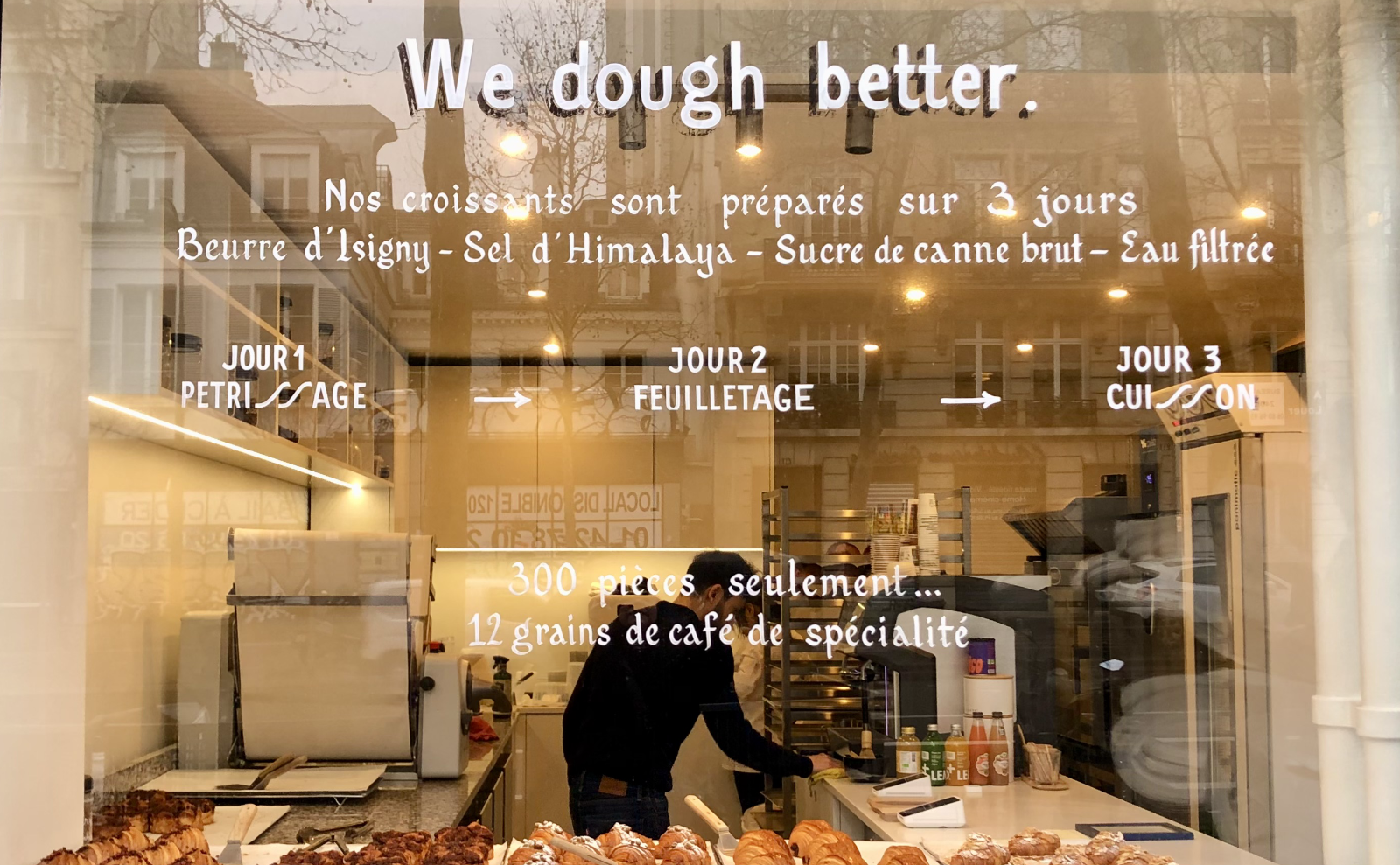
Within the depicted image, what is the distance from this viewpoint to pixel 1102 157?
2.82 meters

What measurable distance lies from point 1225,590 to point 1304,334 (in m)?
0.66

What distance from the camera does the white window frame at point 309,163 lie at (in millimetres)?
2705

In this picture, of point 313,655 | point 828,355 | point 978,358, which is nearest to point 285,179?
point 313,655

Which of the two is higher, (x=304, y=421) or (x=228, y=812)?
(x=304, y=421)

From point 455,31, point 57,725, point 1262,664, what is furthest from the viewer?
point 1262,664

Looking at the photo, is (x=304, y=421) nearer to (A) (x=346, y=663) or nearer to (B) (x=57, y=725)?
(A) (x=346, y=663)

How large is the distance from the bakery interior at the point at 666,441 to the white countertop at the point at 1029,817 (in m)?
→ 0.01

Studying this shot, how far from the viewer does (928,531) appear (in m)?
2.87

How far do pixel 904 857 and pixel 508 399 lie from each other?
4.33 ft

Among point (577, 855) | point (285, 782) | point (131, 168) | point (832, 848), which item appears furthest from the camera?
point (285, 782)

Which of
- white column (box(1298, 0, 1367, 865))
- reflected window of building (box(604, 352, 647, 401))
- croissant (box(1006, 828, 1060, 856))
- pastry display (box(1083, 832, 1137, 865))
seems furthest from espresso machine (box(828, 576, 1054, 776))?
reflected window of building (box(604, 352, 647, 401))

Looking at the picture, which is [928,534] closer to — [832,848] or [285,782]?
[832,848]

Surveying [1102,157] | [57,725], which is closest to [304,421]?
[57,725]

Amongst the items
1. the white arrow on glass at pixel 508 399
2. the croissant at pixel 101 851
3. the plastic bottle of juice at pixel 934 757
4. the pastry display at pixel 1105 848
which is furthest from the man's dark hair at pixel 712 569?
the croissant at pixel 101 851
